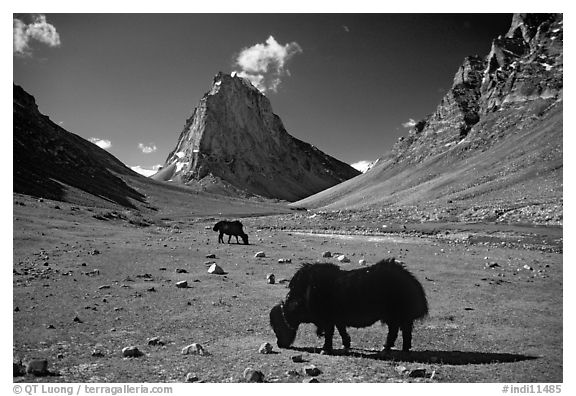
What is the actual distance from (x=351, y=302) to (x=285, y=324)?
192 centimetres

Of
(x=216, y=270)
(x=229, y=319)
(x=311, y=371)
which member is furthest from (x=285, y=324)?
(x=216, y=270)

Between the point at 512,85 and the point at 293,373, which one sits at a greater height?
the point at 512,85

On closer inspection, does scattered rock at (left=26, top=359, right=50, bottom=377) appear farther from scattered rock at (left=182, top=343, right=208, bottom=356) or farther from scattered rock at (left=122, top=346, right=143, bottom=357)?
scattered rock at (left=182, top=343, right=208, bottom=356)

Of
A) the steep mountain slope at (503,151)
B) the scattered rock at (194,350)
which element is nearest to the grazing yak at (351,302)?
the scattered rock at (194,350)

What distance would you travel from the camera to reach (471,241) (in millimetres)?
43375

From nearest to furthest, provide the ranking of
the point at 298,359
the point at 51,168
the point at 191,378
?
1. the point at 191,378
2. the point at 298,359
3. the point at 51,168

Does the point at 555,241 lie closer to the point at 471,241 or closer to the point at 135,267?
the point at 471,241

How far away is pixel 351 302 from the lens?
10203 mm

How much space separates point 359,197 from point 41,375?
16162cm

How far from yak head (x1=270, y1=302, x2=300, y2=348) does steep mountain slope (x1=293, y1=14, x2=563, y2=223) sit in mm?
53612

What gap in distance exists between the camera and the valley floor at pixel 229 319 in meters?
8.83

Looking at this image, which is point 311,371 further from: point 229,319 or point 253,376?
point 229,319

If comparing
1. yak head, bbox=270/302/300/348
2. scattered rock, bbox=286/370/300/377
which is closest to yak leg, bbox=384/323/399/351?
yak head, bbox=270/302/300/348

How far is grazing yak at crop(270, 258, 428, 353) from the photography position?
10.0m
